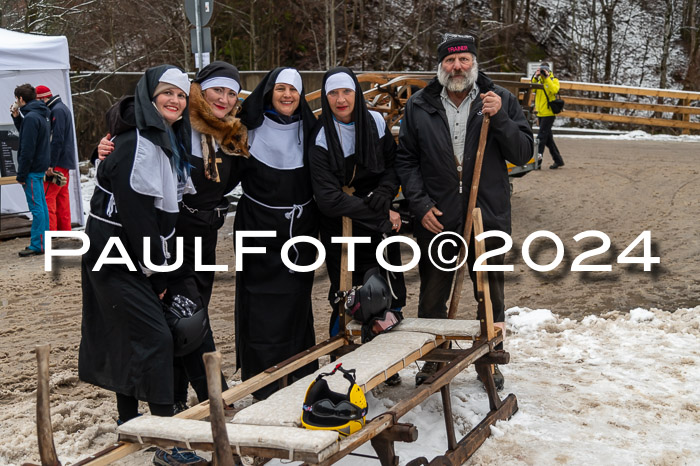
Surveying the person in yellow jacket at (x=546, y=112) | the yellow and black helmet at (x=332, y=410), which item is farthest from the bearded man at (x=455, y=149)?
the person in yellow jacket at (x=546, y=112)

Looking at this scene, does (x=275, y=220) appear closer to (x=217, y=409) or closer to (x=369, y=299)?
(x=369, y=299)

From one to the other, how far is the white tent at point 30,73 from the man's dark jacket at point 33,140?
0.62 meters

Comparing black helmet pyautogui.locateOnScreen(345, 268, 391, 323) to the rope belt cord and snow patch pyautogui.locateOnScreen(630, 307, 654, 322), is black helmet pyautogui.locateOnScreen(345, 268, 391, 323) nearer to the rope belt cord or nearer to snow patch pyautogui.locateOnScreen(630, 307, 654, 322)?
the rope belt cord

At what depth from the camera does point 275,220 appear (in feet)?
14.7

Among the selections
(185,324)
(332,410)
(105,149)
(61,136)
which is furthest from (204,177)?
(61,136)

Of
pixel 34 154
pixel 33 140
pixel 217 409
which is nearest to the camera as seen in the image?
pixel 217 409

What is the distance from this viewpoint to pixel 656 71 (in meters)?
27.2

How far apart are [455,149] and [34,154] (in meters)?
6.25

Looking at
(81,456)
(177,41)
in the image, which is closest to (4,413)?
(81,456)

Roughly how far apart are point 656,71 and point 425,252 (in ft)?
82.8

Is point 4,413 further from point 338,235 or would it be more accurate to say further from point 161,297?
point 338,235

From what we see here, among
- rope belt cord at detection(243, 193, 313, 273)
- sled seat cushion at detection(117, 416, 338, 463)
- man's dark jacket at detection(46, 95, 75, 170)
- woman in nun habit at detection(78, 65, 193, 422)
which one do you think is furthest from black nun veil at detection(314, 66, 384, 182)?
man's dark jacket at detection(46, 95, 75, 170)

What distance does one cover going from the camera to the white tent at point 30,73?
952 centimetres

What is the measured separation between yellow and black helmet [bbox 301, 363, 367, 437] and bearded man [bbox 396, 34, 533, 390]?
1.70 m
